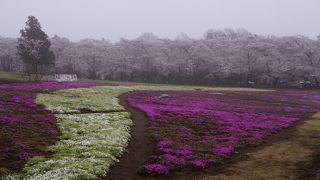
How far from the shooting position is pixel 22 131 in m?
32.8

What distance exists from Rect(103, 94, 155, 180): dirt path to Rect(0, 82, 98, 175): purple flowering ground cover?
232 inches

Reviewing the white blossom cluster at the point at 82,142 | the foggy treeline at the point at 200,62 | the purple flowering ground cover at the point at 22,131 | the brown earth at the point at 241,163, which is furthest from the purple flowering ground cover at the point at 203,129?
the foggy treeline at the point at 200,62

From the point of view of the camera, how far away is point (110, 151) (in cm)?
2850

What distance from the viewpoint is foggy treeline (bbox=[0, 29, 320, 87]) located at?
12862cm

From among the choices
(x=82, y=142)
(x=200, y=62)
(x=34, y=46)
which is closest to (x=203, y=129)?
(x=82, y=142)

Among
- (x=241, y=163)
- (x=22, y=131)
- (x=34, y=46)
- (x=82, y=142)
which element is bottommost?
(x=241, y=163)

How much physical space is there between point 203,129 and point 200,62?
97.4 meters

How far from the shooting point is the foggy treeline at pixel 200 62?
128625mm

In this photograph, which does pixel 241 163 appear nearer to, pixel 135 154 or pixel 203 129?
pixel 135 154

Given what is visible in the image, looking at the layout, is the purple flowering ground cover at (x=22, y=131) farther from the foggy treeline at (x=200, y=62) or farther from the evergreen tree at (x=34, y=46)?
the foggy treeline at (x=200, y=62)

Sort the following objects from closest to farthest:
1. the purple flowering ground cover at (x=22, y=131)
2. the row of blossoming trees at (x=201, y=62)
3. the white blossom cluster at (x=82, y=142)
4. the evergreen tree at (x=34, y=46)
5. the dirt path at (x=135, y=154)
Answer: the white blossom cluster at (x=82, y=142), the dirt path at (x=135, y=154), the purple flowering ground cover at (x=22, y=131), the evergreen tree at (x=34, y=46), the row of blossoming trees at (x=201, y=62)

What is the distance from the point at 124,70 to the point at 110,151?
369ft

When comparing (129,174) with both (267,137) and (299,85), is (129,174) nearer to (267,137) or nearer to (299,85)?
(267,137)

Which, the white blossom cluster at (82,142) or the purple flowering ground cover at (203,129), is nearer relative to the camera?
the white blossom cluster at (82,142)
